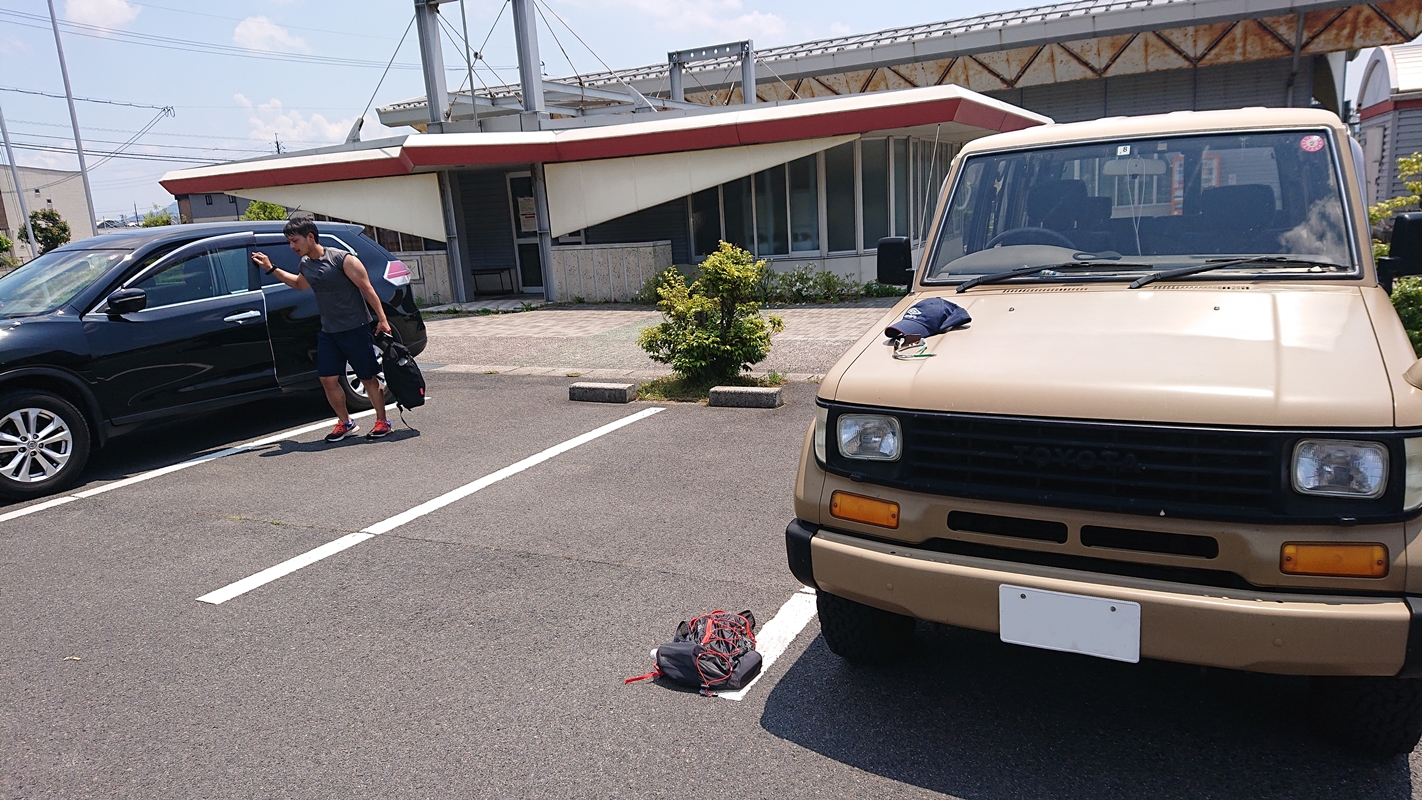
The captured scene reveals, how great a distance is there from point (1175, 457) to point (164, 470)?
707 cm

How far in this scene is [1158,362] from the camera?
268cm

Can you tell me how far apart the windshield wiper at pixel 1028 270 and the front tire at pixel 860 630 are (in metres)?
1.44

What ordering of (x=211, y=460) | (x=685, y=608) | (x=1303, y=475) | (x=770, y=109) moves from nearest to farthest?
1. (x=1303, y=475)
2. (x=685, y=608)
3. (x=211, y=460)
4. (x=770, y=109)

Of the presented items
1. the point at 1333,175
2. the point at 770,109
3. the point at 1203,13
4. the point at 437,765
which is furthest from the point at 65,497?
the point at 1203,13

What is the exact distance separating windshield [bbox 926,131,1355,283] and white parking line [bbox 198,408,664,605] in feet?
11.3

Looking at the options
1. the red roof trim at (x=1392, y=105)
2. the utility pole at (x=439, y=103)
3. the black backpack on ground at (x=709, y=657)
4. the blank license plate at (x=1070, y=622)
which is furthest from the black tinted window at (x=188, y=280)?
the red roof trim at (x=1392, y=105)

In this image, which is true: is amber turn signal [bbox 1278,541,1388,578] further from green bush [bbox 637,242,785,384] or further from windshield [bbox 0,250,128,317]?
windshield [bbox 0,250,128,317]

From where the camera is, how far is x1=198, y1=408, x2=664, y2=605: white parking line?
4.49 metres

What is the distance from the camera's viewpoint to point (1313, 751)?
2.77 m

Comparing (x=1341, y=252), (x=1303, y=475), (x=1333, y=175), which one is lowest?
(x=1303, y=475)

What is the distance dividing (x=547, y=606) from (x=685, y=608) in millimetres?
651

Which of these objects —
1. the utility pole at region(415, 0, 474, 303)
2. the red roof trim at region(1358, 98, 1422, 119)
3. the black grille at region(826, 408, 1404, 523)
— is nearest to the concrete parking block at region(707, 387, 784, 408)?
the black grille at region(826, 408, 1404, 523)

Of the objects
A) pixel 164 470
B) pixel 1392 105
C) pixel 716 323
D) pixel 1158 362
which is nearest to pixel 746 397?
pixel 716 323

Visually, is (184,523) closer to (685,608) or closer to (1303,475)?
(685,608)
